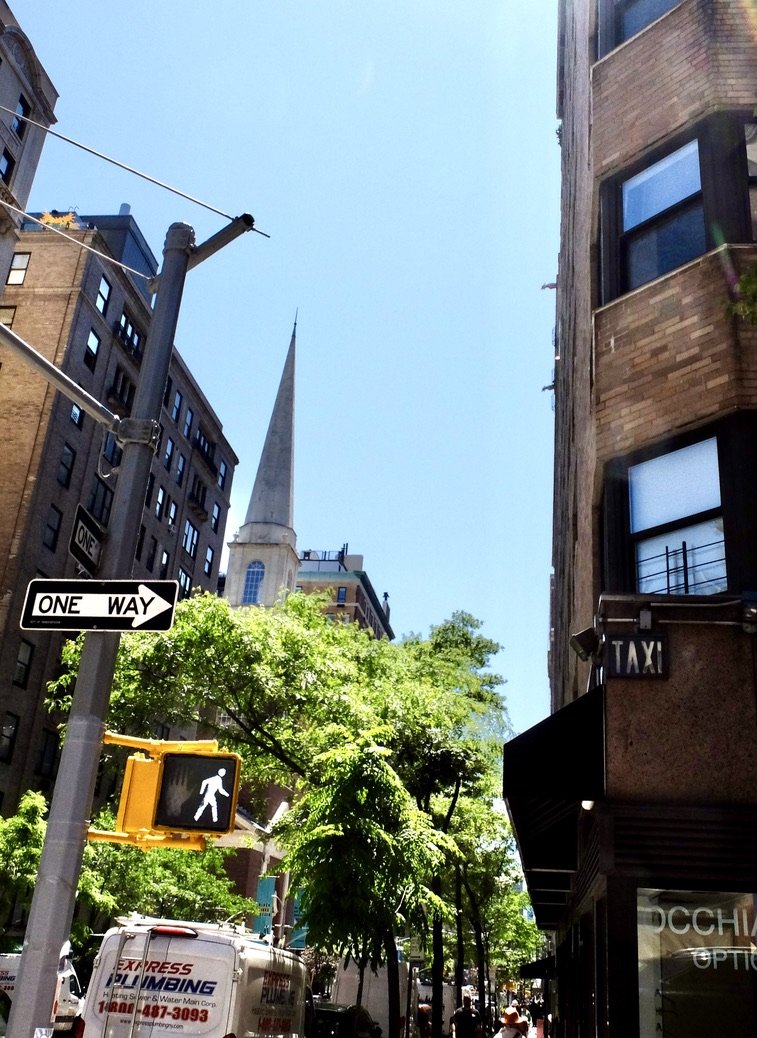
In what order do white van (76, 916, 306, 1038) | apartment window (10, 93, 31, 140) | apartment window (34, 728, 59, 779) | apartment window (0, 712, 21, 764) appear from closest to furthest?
white van (76, 916, 306, 1038) < apartment window (10, 93, 31, 140) < apartment window (0, 712, 21, 764) < apartment window (34, 728, 59, 779)

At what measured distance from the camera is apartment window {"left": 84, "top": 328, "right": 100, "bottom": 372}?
160 ft

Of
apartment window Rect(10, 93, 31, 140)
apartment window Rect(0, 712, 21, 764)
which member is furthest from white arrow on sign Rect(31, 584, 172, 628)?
apartment window Rect(10, 93, 31, 140)

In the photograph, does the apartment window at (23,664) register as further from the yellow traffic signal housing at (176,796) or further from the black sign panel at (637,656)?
the yellow traffic signal housing at (176,796)

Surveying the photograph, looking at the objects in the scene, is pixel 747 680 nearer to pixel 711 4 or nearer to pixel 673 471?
pixel 673 471

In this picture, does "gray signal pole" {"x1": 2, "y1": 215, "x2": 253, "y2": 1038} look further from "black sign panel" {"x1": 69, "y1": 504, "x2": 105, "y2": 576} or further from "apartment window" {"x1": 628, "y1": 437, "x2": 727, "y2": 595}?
"apartment window" {"x1": 628, "y1": 437, "x2": 727, "y2": 595}

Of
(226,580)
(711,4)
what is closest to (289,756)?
(711,4)

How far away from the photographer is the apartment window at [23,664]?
41.4m

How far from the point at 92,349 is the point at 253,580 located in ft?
182

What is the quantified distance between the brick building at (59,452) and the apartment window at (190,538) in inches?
4.8

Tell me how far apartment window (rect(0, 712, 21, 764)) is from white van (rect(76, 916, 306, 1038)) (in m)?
31.3

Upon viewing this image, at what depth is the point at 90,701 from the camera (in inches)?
239

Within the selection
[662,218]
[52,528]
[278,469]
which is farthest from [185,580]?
[662,218]

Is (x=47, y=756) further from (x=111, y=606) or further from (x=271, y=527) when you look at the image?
(x=271, y=527)

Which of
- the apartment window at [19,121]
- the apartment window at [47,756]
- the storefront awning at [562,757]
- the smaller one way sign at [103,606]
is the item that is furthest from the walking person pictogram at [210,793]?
the apartment window at [47,756]
